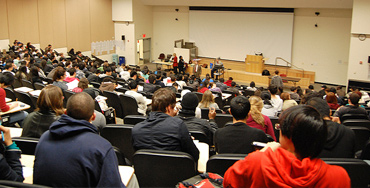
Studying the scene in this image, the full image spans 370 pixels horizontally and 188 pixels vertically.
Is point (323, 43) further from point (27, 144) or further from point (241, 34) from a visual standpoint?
point (27, 144)

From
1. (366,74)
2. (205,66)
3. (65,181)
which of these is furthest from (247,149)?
(205,66)

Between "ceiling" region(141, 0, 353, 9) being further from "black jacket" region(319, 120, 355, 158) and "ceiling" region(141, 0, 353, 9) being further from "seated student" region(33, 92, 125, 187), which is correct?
"seated student" region(33, 92, 125, 187)

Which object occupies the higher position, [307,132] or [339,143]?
[307,132]

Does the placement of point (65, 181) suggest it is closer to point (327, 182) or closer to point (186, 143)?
point (186, 143)

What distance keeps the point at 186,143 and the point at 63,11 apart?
15757 millimetres

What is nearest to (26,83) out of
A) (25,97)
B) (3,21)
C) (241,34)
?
(25,97)

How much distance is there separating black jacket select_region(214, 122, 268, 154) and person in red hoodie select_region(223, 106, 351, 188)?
1467 millimetres

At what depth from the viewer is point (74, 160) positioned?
195 centimetres

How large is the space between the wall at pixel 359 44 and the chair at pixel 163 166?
40.3 feet

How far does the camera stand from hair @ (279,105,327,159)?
5.39ft

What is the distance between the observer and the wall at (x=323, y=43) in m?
14.4

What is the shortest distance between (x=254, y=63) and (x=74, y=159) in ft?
48.1

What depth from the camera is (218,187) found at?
7.34 ft

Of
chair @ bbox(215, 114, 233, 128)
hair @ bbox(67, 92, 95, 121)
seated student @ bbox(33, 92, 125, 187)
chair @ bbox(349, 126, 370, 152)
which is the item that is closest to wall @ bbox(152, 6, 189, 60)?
chair @ bbox(215, 114, 233, 128)
